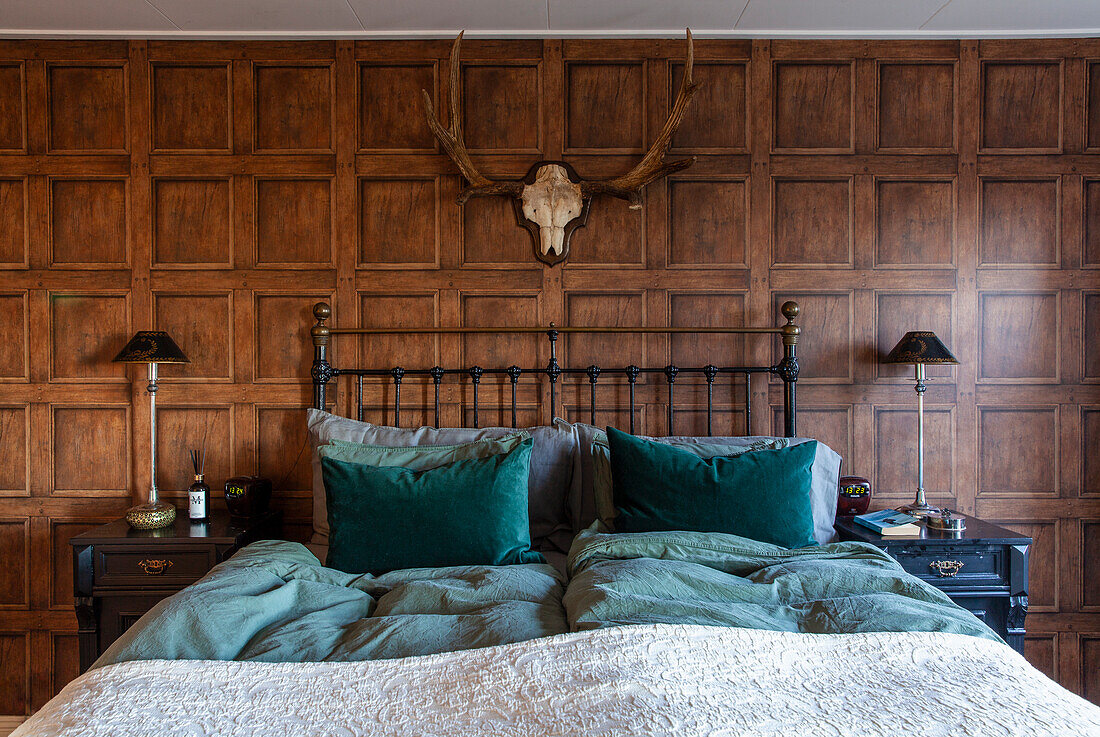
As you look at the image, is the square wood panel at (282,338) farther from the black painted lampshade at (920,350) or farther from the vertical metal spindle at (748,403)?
the black painted lampshade at (920,350)

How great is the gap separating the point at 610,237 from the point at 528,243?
0.34 metres

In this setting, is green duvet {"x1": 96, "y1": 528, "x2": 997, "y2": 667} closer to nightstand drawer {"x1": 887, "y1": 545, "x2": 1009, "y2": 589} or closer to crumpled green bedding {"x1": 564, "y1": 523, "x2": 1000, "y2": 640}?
crumpled green bedding {"x1": 564, "y1": 523, "x2": 1000, "y2": 640}

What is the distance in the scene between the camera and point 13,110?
102 inches

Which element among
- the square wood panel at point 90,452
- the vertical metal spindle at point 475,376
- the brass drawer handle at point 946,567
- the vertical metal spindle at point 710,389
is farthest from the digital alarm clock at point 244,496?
the brass drawer handle at point 946,567

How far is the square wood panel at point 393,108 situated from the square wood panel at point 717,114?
1.02 metres

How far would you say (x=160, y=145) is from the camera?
260cm

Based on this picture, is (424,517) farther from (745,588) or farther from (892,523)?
(892,523)

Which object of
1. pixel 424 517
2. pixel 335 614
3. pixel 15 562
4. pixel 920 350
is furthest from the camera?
pixel 15 562

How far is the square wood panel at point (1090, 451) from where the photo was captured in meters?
2.60

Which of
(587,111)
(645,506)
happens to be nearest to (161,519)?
(645,506)

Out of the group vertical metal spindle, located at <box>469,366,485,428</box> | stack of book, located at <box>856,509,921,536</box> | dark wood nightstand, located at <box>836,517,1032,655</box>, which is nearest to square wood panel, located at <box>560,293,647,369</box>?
vertical metal spindle, located at <box>469,366,485,428</box>

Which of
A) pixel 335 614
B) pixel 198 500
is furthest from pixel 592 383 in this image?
pixel 198 500

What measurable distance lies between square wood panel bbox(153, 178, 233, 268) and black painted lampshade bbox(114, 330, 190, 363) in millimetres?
364

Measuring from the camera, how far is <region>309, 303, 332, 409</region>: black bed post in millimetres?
2480
